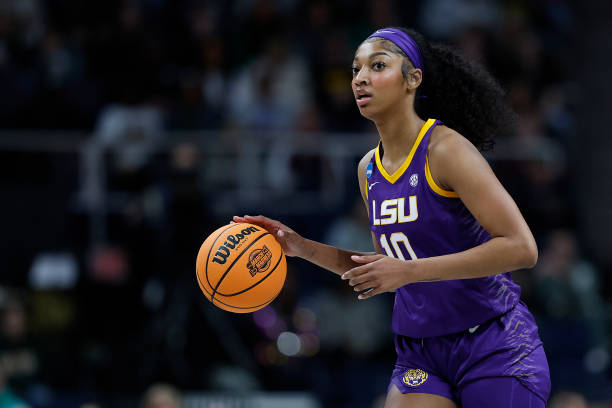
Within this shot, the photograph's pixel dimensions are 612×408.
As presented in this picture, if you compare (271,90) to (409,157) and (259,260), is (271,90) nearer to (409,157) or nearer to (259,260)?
(259,260)

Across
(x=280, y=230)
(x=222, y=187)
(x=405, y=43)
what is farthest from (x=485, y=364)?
(x=222, y=187)

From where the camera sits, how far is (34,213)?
31.6 ft

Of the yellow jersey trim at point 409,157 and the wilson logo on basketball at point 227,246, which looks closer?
the yellow jersey trim at point 409,157

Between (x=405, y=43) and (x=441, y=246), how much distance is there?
3.28ft

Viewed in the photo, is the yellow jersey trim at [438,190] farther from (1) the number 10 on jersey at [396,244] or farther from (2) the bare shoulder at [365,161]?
(2) the bare shoulder at [365,161]

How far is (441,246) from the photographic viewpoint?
389cm

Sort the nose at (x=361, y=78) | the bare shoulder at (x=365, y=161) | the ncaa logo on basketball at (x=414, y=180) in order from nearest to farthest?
the ncaa logo on basketball at (x=414, y=180) → the nose at (x=361, y=78) → the bare shoulder at (x=365, y=161)

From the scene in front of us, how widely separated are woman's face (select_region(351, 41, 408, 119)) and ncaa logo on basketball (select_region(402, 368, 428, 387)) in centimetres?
122

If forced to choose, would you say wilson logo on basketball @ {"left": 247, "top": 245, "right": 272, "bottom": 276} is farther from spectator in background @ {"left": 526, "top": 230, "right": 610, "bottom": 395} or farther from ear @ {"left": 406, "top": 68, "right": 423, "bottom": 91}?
spectator in background @ {"left": 526, "top": 230, "right": 610, "bottom": 395}

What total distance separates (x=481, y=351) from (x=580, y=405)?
154 inches

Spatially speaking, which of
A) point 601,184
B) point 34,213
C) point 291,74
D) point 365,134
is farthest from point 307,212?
point 601,184

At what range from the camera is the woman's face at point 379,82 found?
158 inches

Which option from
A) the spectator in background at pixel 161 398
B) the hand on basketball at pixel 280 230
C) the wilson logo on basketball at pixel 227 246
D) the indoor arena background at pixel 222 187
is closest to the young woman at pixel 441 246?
the hand on basketball at pixel 280 230

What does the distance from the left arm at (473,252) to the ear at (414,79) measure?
508mm
